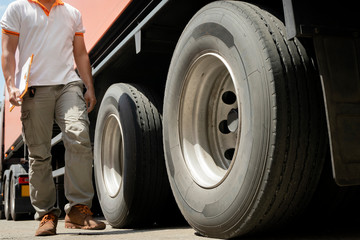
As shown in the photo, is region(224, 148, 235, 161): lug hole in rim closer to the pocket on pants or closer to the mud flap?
the mud flap

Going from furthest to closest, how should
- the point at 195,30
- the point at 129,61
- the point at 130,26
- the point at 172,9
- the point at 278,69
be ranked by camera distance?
the point at 129,61, the point at 130,26, the point at 172,9, the point at 195,30, the point at 278,69

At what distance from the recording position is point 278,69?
185 centimetres

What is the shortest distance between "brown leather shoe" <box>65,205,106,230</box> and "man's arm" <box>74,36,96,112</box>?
2.44 feet

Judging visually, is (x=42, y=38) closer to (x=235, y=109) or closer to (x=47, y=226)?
(x=47, y=226)

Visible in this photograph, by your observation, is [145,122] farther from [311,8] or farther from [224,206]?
[311,8]

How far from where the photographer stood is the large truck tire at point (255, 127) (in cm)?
182

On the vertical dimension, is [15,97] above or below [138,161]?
above

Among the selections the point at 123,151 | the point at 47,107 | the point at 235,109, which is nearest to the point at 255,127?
the point at 235,109

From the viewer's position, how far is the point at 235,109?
8.18ft

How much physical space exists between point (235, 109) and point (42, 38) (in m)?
1.52

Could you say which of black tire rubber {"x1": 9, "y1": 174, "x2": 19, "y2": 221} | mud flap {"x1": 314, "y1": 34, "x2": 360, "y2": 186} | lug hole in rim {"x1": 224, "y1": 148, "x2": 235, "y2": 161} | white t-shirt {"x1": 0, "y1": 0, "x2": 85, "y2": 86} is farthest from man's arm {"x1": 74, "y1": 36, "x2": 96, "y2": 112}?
black tire rubber {"x1": 9, "y1": 174, "x2": 19, "y2": 221}

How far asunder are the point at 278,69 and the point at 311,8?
0.25 metres

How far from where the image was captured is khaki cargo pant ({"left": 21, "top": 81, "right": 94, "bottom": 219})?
125 inches

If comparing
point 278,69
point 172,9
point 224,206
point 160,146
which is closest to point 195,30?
point 172,9
